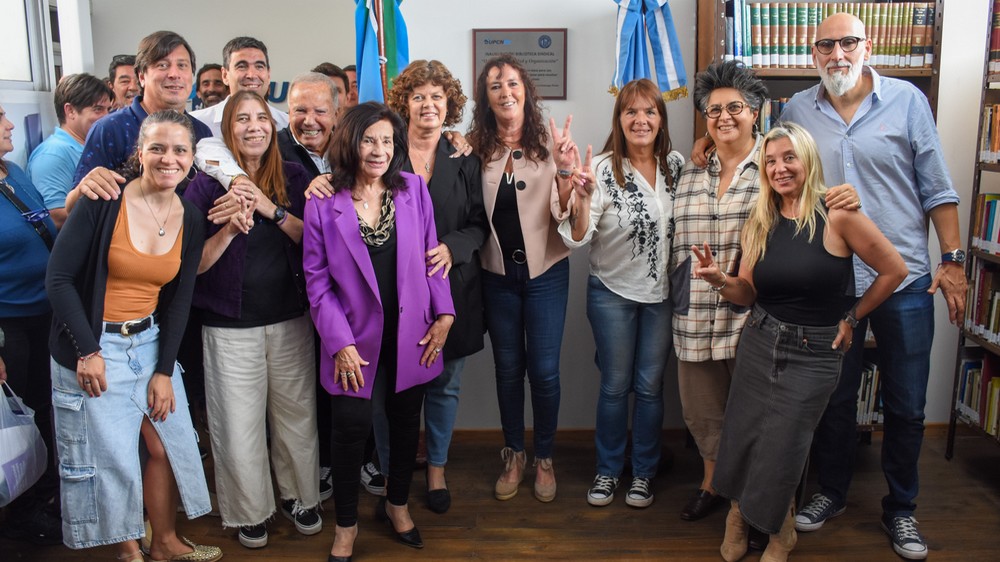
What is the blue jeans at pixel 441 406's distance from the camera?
3195mm

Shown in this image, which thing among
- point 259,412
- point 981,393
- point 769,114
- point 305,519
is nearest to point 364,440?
point 259,412

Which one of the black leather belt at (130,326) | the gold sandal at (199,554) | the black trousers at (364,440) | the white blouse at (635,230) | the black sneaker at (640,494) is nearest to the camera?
the black leather belt at (130,326)

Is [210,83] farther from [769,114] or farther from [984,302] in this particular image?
[984,302]

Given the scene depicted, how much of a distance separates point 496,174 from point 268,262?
3.09ft

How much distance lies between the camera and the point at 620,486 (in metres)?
3.51

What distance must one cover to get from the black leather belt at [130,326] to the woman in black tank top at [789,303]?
6.06ft

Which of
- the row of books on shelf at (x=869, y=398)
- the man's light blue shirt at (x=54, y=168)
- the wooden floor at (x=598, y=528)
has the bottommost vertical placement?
the wooden floor at (x=598, y=528)

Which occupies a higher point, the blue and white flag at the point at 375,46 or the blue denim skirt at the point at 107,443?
the blue and white flag at the point at 375,46

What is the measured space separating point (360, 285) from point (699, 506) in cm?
166

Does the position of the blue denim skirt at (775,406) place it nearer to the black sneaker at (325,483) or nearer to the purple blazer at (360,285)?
the purple blazer at (360,285)

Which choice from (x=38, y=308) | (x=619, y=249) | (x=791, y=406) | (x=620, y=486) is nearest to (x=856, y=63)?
(x=619, y=249)

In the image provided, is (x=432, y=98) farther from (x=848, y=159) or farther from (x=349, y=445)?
(x=848, y=159)

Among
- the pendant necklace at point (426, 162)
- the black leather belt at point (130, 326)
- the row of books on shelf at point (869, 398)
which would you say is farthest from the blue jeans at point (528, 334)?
the row of books on shelf at point (869, 398)

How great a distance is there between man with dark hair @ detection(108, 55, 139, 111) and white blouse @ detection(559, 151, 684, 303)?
7.30 feet
